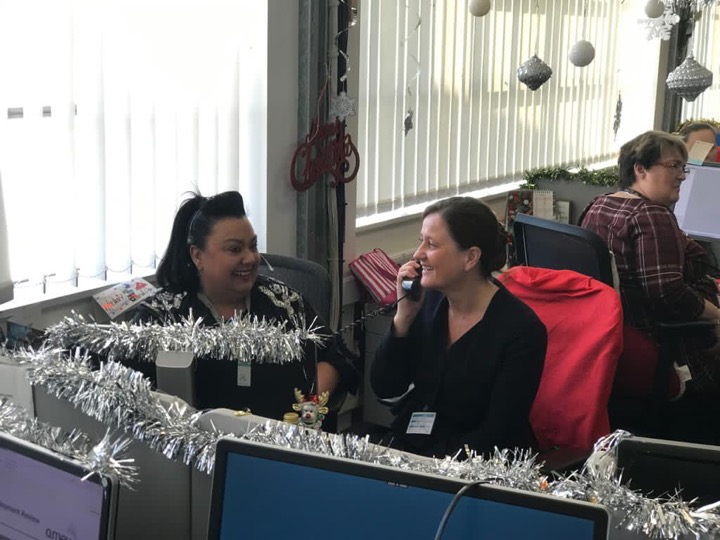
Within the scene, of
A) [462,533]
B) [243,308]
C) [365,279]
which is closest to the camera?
[462,533]

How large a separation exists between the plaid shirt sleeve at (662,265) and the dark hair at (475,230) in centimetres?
92

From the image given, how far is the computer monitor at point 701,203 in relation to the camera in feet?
14.2

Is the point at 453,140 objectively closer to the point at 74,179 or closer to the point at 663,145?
the point at 663,145

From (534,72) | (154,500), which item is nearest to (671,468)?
(154,500)

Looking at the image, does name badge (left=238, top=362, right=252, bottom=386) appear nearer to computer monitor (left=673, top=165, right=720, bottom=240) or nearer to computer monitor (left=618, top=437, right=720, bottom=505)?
computer monitor (left=618, top=437, right=720, bottom=505)

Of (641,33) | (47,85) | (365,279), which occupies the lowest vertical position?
(365,279)

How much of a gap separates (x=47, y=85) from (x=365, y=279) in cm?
153

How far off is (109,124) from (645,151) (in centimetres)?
190

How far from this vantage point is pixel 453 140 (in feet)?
15.5

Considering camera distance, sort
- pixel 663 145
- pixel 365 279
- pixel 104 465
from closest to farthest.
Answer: pixel 104 465 → pixel 663 145 → pixel 365 279

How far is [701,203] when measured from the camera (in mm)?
4363

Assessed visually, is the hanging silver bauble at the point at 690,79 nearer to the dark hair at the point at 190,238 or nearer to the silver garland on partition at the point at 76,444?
the dark hair at the point at 190,238

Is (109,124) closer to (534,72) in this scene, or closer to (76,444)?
(76,444)

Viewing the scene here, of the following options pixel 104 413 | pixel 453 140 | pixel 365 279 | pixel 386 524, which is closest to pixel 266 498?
pixel 386 524
